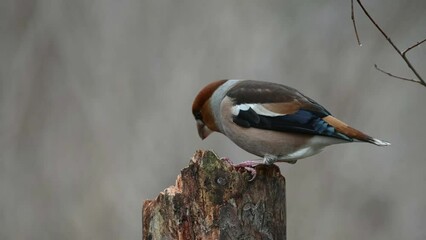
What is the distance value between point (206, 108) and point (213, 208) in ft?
3.77

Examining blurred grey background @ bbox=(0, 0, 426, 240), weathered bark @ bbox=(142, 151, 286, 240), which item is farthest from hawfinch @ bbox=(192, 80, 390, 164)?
blurred grey background @ bbox=(0, 0, 426, 240)

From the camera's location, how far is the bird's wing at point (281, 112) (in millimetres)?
4312

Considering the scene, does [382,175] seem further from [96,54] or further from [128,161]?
[96,54]

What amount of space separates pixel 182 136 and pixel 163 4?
105cm

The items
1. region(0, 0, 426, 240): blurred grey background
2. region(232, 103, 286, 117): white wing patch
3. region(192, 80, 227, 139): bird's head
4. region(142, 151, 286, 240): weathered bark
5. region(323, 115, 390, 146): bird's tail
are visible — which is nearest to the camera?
region(142, 151, 286, 240): weathered bark

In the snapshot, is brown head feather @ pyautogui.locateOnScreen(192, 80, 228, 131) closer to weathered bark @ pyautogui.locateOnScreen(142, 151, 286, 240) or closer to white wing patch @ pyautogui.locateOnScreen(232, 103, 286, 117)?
white wing patch @ pyautogui.locateOnScreen(232, 103, 286, 117)

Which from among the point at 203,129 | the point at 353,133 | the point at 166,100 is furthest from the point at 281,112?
the point at 166,100

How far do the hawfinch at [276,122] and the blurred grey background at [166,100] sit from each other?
2137 millimetres

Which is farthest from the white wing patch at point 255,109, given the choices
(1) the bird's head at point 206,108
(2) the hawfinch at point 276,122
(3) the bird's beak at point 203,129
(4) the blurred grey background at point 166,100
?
(4) the blurred grey background at point 166,100

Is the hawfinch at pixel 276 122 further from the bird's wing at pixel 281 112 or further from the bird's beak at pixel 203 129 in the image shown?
the bird's beak at pixel 203 129

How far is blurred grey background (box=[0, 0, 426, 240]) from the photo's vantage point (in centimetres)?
667

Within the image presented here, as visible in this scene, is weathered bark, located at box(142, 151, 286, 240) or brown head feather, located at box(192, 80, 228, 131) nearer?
weathered bark, located at box(142, 151, 286, 240)

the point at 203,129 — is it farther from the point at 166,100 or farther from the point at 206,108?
the point at 166,100

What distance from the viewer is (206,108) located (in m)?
4.75
